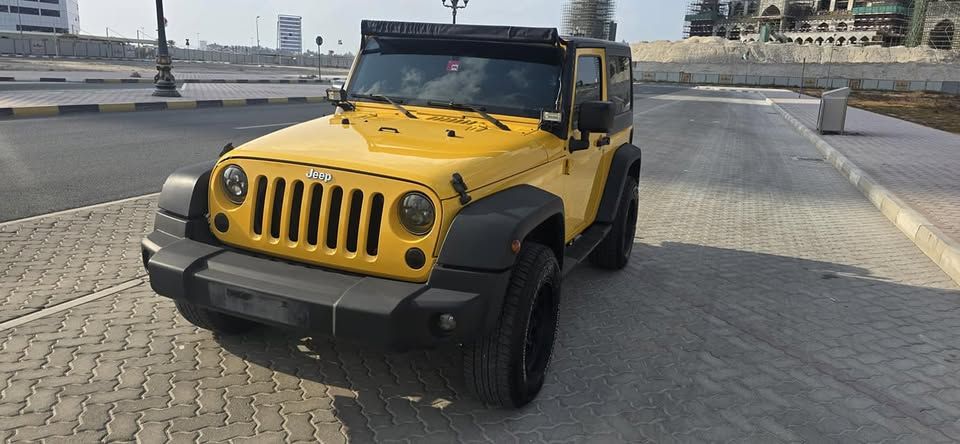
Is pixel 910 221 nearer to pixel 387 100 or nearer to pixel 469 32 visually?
pixel 469 32

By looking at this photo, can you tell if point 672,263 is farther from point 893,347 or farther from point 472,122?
point 472,122

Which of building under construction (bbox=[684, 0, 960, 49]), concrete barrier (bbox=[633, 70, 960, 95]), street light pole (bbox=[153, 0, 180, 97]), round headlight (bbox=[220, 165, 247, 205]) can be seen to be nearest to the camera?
round headlight (bbox=[220, 165, 247, 205])

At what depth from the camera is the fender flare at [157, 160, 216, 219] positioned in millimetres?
3449

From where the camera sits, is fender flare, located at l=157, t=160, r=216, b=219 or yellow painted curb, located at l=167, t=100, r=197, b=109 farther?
yellow painted curb, located at l=167, t=100, r=197, b=109

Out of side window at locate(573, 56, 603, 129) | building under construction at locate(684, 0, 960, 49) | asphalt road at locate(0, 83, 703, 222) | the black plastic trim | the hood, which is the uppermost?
building under construction at locate(684, 0, 960, 49)

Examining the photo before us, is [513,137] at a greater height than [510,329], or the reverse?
[513,137]

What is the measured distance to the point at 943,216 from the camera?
8383mm

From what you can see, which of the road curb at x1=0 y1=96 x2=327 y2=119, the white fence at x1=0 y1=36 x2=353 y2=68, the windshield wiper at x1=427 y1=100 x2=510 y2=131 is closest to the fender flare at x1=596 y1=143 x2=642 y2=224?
the windshield wiper at x1=427 y1=100 x2=510 y2=131

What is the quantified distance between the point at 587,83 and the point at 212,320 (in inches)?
111

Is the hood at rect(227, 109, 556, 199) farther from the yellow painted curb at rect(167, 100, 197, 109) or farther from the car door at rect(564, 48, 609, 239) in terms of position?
the yellow painted curb at rect(167, 100, 197, 109)

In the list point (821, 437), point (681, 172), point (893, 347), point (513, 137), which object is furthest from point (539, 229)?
point (681, 172)

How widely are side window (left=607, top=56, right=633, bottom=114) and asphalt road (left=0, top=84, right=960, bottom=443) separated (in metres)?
1.47

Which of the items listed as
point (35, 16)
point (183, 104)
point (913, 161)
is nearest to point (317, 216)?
point (913, 161)

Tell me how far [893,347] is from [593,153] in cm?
246
